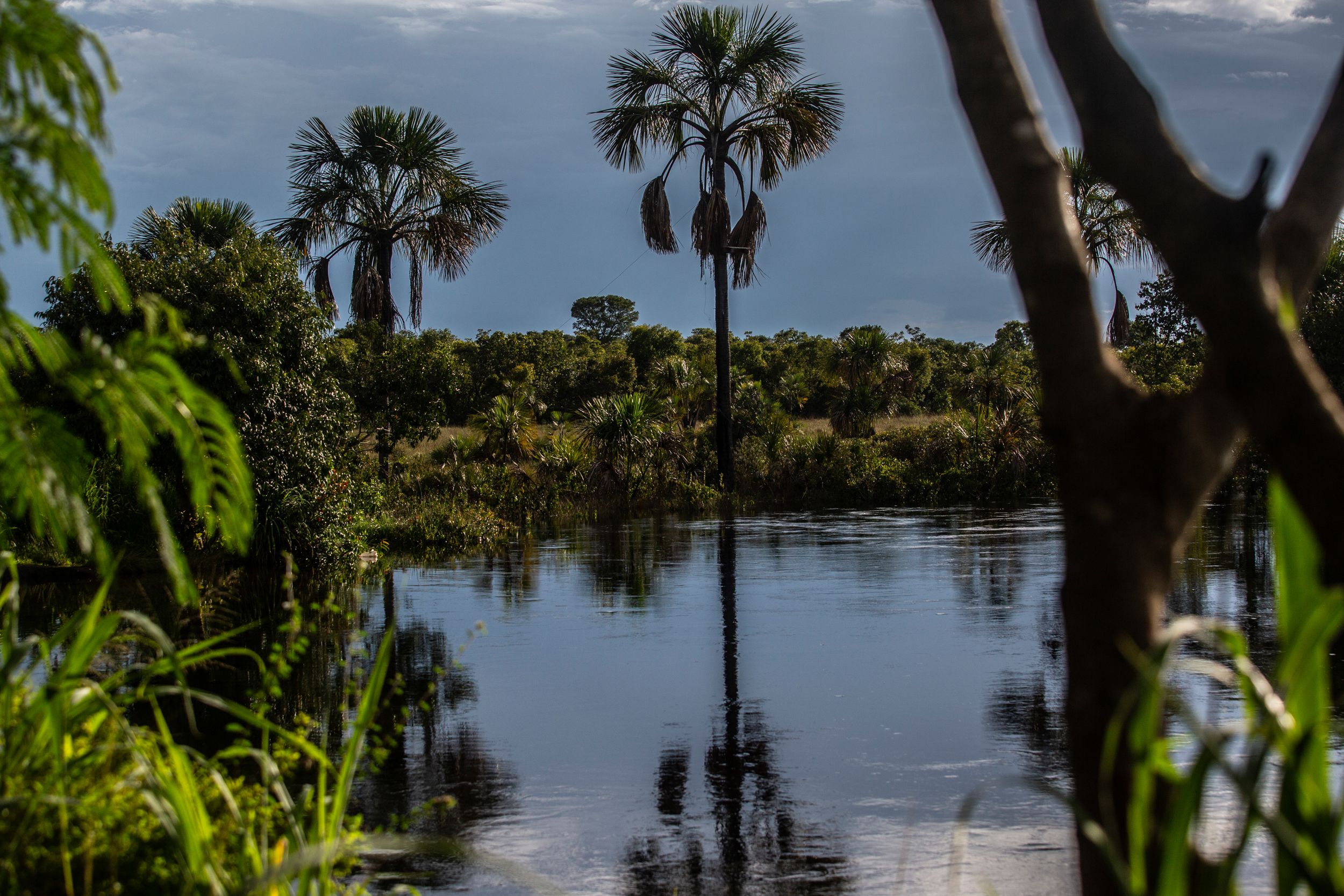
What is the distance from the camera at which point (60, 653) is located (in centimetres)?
995

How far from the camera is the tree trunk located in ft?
94.9

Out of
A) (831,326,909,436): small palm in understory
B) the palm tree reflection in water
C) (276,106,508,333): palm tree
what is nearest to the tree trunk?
(276,106,508,333): palm tree

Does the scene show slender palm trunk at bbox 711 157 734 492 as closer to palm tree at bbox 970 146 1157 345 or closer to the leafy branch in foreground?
palm tree at bbox 970 146 1157 345

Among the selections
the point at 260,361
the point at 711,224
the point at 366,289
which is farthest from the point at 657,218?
the point at 260,361

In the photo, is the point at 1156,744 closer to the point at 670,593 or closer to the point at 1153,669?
the point at 1153,669

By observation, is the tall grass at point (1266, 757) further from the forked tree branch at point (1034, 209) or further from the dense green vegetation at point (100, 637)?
the dense green vegetation at point (100, 637)

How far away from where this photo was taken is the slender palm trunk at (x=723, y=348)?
1278 inches

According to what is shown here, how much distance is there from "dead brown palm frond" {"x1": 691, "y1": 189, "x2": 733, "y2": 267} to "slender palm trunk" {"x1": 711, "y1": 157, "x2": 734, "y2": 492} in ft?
0.11

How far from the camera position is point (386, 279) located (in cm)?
2902

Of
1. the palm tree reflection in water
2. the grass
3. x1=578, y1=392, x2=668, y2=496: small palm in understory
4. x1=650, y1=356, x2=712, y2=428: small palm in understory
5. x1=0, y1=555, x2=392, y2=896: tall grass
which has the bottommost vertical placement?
the palm tree reflection in water

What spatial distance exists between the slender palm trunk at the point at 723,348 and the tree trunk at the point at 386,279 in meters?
9.11

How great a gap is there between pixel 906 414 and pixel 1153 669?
157ft

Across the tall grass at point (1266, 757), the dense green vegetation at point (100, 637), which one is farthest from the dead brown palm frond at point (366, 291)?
the tall grass at point (1266, 757)

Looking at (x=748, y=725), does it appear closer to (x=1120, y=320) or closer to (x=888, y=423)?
(x=1120, y=320)
